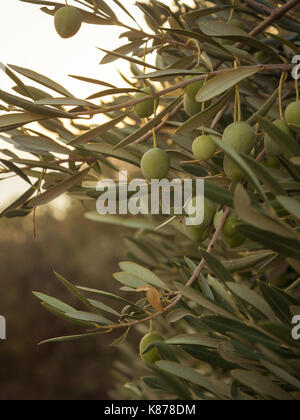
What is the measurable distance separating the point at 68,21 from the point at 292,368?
14.2 inches

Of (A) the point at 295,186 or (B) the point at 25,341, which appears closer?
→ (A) the point at 295,186

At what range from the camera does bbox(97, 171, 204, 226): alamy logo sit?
474 mm

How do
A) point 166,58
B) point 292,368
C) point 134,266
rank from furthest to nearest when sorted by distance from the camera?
1. point 166,58
2. point 134,266
3. point 292,368

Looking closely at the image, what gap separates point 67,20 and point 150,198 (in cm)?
19

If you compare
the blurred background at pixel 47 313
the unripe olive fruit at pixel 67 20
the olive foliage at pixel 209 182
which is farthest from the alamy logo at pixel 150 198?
the blurred background at pixel 47 313

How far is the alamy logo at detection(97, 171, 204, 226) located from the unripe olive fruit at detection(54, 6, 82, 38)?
15 centimetres

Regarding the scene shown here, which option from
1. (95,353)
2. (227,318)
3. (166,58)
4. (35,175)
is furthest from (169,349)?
(95,353)

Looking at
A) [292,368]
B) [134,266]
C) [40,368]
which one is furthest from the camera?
[40,368]

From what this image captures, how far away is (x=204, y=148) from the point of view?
1.41ft

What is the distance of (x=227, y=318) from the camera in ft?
1.33

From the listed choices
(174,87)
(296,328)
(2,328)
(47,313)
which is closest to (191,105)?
(174,87)

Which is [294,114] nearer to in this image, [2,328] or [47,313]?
[2,328]

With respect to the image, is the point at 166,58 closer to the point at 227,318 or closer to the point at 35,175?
the point at 35,175
